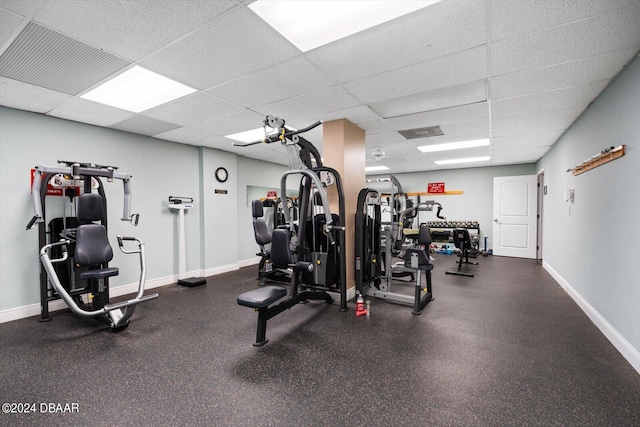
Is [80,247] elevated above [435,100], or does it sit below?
below

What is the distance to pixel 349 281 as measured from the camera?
13.2 feet

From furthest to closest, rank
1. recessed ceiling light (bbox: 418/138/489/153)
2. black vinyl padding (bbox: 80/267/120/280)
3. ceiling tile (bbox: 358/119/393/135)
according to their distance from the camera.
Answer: recessed ceiling light (bbox: 418/138/489/153)
ceiling tile (bbox: 358/119/393/135)
black vinyl padding (bbox: 80/267/120/280)

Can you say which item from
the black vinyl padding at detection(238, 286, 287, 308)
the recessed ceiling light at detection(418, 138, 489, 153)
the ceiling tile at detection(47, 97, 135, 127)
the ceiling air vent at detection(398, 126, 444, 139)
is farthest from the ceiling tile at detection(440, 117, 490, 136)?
the ceiling tile at detection(47, 97, 135, 127)

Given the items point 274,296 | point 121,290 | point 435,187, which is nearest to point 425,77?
point 274,296

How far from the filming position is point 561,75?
2.64 m

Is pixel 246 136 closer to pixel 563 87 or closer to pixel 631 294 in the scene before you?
pixel 563 87

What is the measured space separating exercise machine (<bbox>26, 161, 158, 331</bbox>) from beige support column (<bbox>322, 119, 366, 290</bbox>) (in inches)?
97.4

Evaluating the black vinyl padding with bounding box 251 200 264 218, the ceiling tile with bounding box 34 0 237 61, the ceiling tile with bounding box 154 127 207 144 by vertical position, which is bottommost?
the black vinyl padding with bounding box 251 200 264 218

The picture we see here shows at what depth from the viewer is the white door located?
23.5 feet

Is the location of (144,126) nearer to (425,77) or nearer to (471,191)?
(425,77)

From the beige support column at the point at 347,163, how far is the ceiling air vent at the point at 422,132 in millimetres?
999

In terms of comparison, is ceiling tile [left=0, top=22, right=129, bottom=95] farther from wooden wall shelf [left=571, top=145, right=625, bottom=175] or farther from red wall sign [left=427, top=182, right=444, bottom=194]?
red wall sign [left=427, top=182, right=444, bottom=194]

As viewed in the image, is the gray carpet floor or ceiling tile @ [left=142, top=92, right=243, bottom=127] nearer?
the gray carpet floor

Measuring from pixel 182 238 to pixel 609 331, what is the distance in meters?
5.81
